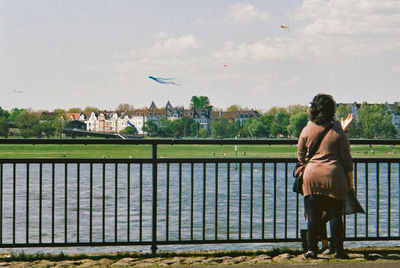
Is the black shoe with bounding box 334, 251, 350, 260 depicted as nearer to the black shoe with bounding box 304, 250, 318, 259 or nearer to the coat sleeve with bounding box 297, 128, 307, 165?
the black shoe with bounding box 304, 250, 318, 259

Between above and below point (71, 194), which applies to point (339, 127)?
above

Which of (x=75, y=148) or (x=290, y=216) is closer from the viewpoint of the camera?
(x=290, y=216)

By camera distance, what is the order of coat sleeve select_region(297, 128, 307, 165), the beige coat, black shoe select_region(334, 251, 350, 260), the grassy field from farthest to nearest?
the grassy field
black shoe select_region(334, 251, 350, 260)
coat sleeve select_region(297, 128, 307, 165)
the beige coat

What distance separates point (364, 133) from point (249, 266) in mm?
187629

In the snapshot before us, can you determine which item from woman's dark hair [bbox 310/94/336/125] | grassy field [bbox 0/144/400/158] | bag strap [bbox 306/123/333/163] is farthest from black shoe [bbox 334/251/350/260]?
grassy field [bbox 0/144/400/158]

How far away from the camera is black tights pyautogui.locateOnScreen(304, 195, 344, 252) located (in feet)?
17.4

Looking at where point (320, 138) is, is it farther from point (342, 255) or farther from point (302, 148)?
point (342, 255)

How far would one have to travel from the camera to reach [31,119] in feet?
628

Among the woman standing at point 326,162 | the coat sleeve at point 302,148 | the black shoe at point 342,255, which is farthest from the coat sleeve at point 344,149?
the black shoe at point 342,255

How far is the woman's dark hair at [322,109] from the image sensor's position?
16.9 feet

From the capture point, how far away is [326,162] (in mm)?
5137

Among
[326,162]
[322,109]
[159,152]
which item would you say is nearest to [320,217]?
[326,162]

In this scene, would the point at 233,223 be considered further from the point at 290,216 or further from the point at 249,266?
the point at 249,266

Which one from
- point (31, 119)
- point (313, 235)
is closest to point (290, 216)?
point (313, 235)
